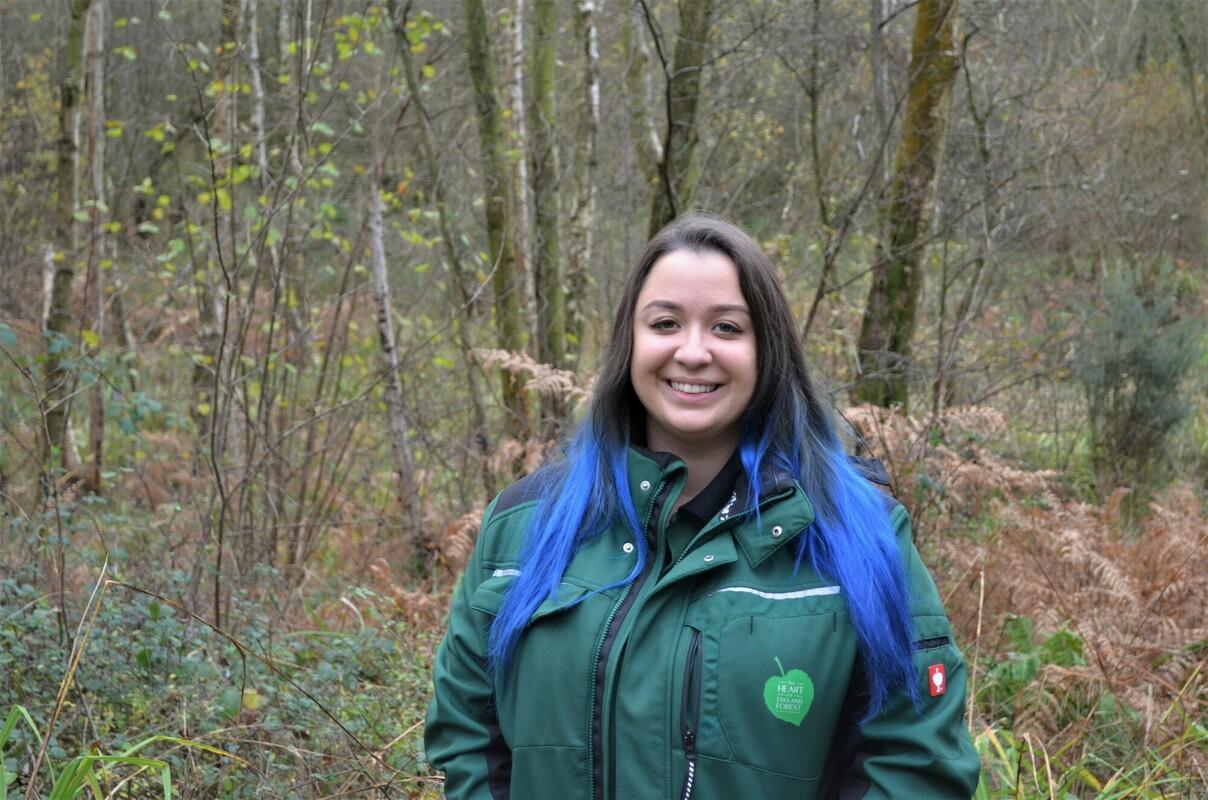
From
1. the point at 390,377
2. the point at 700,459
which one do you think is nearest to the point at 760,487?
the point at 700,459

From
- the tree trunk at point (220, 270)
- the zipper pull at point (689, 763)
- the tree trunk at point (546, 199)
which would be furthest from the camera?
the tree trunk at point (546, 199)

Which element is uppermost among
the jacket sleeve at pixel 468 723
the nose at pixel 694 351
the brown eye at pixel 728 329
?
the brown eye at pixel 728 329

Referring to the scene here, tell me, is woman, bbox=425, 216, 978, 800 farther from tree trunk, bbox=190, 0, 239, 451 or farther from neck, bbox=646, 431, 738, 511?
tree trunk, bbox=190, 0, 239, 451

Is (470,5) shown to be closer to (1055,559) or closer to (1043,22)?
(1055,559)

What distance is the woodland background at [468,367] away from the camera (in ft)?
13.7

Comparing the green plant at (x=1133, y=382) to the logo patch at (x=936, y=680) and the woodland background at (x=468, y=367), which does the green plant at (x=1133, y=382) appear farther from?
the logo patch at (x=936, y=680)

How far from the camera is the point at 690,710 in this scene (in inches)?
83.9

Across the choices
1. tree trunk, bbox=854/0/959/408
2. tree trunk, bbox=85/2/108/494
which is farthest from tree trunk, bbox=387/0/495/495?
tree trunk, bbox=854/0/959/408

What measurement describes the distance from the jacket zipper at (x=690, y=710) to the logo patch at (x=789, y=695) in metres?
0.13

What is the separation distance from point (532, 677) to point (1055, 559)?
14.2 ft

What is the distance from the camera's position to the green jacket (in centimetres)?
212

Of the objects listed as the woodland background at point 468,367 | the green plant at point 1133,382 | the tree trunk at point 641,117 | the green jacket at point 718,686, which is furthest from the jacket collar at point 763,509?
the green plant at point 1133,382

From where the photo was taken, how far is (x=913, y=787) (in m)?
2.14

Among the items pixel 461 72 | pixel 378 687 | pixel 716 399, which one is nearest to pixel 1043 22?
pixel 461 72
